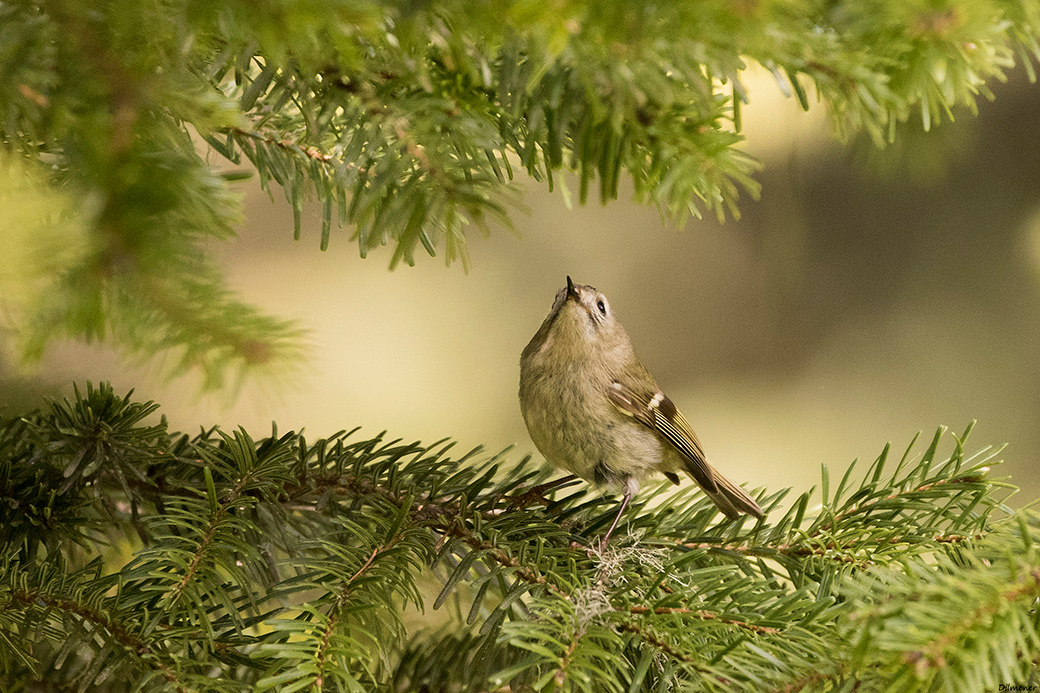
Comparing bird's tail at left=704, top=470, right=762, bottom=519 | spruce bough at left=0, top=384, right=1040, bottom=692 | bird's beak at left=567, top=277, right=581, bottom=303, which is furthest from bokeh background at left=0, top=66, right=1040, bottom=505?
spruce bough at left=0, top=384, right=1040, bottom=692

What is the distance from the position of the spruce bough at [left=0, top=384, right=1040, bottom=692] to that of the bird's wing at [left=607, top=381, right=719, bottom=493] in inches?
9.0

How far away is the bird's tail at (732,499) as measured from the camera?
819 mm

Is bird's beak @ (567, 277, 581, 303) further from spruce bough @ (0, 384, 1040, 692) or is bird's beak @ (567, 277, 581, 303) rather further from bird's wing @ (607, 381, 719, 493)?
spruce bough @ (0, 384, 1040, 692)

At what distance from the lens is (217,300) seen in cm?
30

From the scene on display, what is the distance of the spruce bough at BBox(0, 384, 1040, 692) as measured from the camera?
1.29ft

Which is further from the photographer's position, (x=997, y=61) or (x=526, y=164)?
(x=526, y=164)

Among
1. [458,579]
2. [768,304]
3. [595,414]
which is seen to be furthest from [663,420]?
[768,304]

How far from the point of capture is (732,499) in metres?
0.86

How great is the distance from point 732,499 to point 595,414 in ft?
0.60

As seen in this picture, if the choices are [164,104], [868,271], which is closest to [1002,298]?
[868,271]

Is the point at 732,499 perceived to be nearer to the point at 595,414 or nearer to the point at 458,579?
the point at 595,414

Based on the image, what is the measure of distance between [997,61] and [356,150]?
359 mm

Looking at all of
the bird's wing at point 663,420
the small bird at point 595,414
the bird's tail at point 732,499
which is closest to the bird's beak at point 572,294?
the small bird at point 595,414

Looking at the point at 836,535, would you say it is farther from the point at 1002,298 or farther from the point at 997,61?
the point at 1002,298
